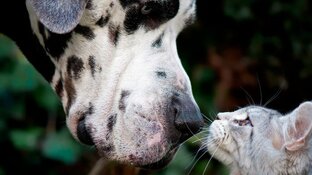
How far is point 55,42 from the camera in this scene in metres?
3.98

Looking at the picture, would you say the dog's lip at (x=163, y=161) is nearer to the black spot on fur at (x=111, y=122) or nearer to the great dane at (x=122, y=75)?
the great dane at (x=122, y=75)

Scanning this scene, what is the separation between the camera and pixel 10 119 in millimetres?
6184

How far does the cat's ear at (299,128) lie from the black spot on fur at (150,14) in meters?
0.64

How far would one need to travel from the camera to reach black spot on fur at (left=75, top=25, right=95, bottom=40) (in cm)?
389

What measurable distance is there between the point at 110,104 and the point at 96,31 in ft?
0.96

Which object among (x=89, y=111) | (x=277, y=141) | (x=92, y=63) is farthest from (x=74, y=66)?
(x=277, y=141)

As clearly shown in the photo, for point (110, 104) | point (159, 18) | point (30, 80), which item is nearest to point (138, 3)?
point (159, 18)

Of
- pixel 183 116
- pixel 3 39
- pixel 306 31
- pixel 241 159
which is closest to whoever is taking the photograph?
pixel 183 116

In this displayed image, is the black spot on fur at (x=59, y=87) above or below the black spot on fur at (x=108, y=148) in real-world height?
above

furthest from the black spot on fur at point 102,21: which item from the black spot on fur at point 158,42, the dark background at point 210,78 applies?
the dark background at point 210,78

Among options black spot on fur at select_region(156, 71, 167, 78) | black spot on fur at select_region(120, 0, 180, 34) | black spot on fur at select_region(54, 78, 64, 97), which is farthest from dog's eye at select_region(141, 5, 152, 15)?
black spot on fur at select_region(54, 78, 64, 97)

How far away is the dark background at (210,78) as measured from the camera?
20.1ft

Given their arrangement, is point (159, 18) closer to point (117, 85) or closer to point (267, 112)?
point (117, 85)

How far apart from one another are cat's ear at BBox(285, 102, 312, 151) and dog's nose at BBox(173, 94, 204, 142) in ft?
1.15
